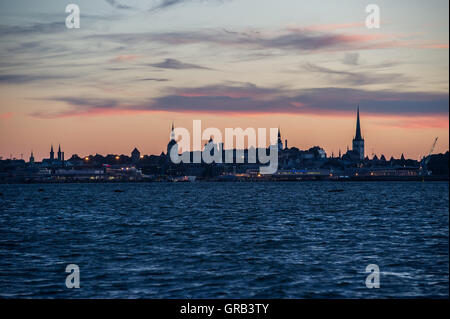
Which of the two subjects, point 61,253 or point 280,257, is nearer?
point 280,257

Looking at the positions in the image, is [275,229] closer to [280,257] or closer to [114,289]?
[280,257]

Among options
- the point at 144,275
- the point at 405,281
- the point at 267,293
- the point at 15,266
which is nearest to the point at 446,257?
the point at 405,281

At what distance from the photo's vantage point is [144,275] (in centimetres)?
2692

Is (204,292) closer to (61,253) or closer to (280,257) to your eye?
(280,257)

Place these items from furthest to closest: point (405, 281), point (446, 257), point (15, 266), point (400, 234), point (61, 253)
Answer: point (400, 234) < point (61, 253) < point (446, 257) < point (15, 266) < point (405, 281)

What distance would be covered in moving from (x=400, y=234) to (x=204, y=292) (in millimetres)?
26033

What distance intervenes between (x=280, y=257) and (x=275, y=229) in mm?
16507

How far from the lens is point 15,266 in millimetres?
30328

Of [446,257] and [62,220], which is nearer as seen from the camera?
[446,257]

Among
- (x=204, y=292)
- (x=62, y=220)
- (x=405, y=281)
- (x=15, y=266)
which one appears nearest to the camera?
(x=204, y=292)
